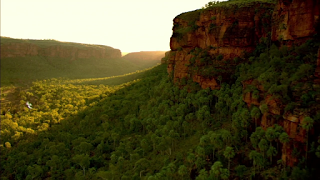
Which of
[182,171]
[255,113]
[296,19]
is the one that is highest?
[296,19]

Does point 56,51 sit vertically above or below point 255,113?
above

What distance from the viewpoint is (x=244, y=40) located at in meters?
34.6

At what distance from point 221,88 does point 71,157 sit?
29.1 m

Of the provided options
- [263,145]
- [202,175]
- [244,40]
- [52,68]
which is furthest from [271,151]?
[52,68]

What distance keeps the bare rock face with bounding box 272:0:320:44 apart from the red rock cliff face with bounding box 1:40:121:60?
12206cm

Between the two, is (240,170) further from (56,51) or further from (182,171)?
(56,51)

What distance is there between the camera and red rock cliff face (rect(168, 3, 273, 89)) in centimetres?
3409

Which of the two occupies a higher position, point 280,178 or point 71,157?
point 280,178

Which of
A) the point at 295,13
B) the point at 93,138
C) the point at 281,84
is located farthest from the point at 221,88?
the point at 93,138

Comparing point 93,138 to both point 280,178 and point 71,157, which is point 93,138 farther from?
point 280,178

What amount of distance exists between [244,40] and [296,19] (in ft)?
29.6

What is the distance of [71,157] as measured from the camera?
41.3 metres

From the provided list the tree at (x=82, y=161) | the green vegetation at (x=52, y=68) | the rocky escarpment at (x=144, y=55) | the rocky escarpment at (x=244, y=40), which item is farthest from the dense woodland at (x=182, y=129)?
the rocky escarpment at (x=144, y=55)

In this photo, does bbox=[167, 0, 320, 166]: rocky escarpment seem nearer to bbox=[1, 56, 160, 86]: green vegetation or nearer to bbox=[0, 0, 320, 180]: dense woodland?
bbox=[0, 0, 320, 180]: dense woodland
